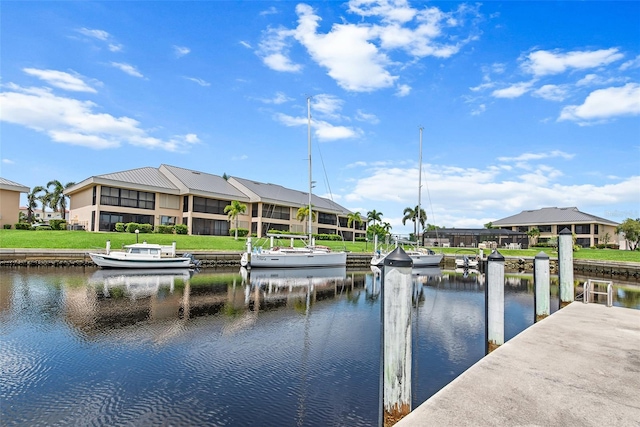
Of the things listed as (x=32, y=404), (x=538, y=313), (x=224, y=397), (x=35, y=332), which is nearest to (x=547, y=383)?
(x=224, y=397)

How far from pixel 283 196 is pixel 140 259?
3567 centimetres

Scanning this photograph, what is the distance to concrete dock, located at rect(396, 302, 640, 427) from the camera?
4621 millimetres

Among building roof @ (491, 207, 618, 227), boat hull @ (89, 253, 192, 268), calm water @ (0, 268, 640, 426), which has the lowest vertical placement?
calm water @ (0, 268, 640, 426)

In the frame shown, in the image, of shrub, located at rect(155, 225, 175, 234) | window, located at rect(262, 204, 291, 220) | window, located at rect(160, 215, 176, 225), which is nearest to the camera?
shrub, located at rect(155, 225, 175, 234)

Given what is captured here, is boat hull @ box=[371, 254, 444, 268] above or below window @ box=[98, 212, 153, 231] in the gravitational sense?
below

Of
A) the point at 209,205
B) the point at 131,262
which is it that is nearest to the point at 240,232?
the point at 209,205

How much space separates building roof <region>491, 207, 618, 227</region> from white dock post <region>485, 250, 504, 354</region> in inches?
2901

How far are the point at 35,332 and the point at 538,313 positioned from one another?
16369 mm

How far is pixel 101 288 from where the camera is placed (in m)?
21.5

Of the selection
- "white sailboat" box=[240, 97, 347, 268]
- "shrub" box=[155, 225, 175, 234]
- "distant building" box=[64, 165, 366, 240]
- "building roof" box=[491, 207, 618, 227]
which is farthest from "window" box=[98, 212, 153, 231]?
"building roof" box=[491, 207, 618, 227]

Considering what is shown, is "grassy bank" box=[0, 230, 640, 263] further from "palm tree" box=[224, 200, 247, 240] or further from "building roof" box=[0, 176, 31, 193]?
"building roof" box=[0, 176, 31, 193]

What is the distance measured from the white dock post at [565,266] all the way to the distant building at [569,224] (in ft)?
198

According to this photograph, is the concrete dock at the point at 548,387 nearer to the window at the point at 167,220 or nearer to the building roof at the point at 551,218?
the window at the point at 167,220

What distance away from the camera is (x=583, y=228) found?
228 feet
